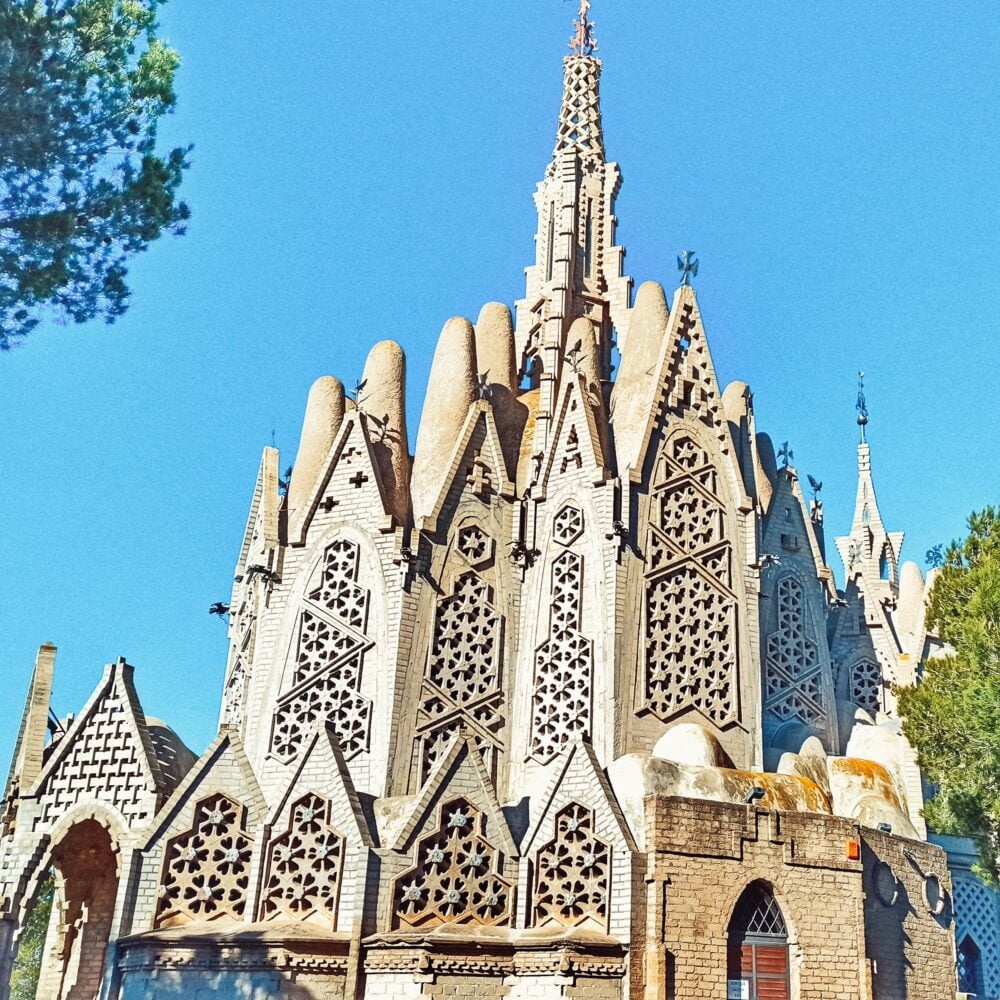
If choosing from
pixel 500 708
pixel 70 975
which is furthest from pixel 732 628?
pixel 70 975

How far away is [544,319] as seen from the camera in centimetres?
2556

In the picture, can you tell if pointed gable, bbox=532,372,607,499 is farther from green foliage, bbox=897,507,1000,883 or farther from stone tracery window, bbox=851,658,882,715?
stone tracery window, bbox=851,658,882,715

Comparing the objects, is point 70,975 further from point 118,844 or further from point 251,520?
point 251,520

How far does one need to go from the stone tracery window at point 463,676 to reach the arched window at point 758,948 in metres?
4.77

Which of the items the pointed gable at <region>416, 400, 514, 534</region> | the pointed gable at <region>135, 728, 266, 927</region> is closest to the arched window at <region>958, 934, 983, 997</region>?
the pointed gable at <region>416, 400, 514, 534</region>

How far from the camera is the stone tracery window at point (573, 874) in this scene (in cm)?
1658

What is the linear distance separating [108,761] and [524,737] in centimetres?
624

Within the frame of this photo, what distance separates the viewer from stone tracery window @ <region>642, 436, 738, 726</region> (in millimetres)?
20016

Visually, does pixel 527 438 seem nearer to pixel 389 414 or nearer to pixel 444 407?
pixel 444 407

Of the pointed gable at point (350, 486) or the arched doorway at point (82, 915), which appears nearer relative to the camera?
the arched doorway at point (82, 915)

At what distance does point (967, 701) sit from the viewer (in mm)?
Answer: 16469

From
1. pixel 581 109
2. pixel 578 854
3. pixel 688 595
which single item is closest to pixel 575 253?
pixel 581 109

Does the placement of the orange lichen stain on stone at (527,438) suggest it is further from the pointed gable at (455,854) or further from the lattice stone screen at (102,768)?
the lattice stone screen at (102,768)

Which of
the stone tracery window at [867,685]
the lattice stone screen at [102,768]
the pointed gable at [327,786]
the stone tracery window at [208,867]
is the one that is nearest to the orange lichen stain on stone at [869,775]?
the stone tracery window at [867,685]
